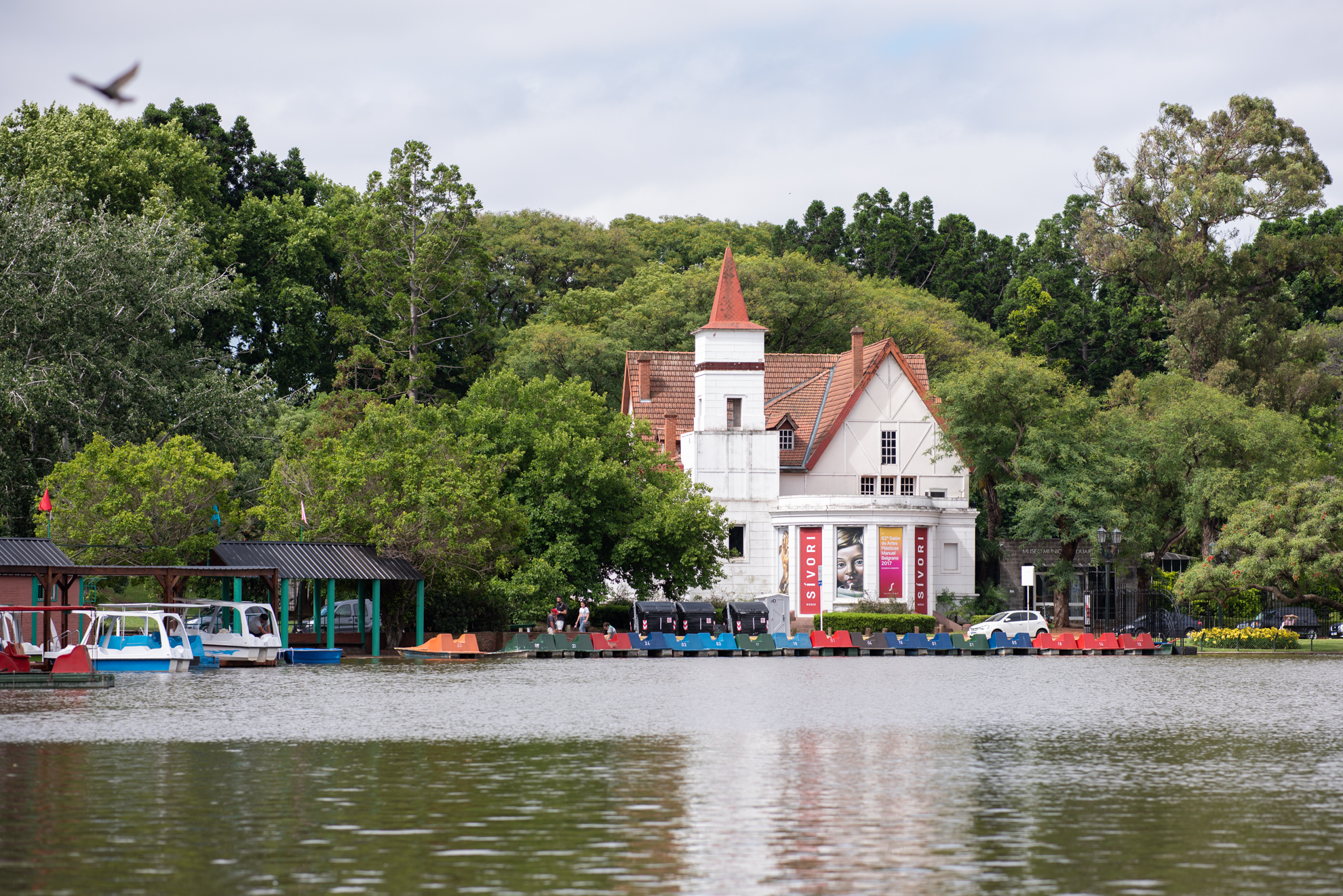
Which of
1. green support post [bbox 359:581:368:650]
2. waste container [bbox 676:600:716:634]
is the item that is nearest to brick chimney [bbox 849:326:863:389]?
waste container [bbox 676:600:716:634]

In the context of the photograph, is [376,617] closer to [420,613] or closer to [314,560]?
[420,613]

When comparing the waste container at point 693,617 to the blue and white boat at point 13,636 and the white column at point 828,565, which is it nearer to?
the white column at point 828,565

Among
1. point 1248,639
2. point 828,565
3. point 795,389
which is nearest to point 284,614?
point 828,565

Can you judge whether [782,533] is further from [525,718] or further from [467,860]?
[467,860]

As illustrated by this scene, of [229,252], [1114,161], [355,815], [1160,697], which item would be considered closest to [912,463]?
[1114,161]

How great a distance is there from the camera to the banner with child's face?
7406 cm

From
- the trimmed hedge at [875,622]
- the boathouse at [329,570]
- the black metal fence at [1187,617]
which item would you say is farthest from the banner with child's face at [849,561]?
the boathouse at [329,570]

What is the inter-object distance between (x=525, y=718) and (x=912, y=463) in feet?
183

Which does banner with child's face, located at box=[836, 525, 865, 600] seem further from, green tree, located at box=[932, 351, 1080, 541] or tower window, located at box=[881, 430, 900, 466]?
tower window, located at box=[881, 430, 900, 466]

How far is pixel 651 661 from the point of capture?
4966cm

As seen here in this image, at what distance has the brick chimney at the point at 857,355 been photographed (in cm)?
7912

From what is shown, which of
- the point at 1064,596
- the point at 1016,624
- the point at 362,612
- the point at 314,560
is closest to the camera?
the point at 314,560

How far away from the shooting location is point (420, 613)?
5291cm

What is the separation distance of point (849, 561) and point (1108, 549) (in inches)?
441
